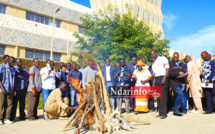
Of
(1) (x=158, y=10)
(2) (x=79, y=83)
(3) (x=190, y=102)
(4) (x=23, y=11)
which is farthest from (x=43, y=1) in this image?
(1) (x=158, y=10)

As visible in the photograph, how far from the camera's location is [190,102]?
7137mm

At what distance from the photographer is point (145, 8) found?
34031mm

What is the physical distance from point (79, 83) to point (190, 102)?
13.8 feet

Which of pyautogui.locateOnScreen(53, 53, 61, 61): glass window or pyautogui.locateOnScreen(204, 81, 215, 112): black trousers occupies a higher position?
pyautogui.locateOnScreen(53, 53, 61, 61): glass window

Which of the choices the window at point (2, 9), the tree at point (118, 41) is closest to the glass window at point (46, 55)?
the window at point (2, 9)

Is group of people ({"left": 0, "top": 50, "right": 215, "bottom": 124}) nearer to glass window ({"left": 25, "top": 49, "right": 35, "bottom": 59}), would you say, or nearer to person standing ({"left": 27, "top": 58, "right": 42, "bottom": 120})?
person standing ({"left": 27, "top": 58, "right": 42, "bottom": 120})

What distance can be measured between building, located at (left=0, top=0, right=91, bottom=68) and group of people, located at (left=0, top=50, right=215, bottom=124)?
14380 millimetres

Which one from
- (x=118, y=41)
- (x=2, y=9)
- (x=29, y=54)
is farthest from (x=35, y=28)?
(x=118, y=41)

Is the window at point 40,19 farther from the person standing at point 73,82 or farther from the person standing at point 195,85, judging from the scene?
the person standing at point 195,85

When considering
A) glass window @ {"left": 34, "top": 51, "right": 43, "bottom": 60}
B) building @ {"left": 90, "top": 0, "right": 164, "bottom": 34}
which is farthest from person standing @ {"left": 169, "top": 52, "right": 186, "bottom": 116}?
building @ {"left": 90, "top": 0, "right": 164, "bottom": 34}

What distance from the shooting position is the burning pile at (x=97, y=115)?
4.23 meters

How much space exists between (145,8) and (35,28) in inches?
805

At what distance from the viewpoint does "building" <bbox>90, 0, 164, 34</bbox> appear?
102 ft

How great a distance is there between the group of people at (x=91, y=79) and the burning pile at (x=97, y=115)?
362 millimetres
